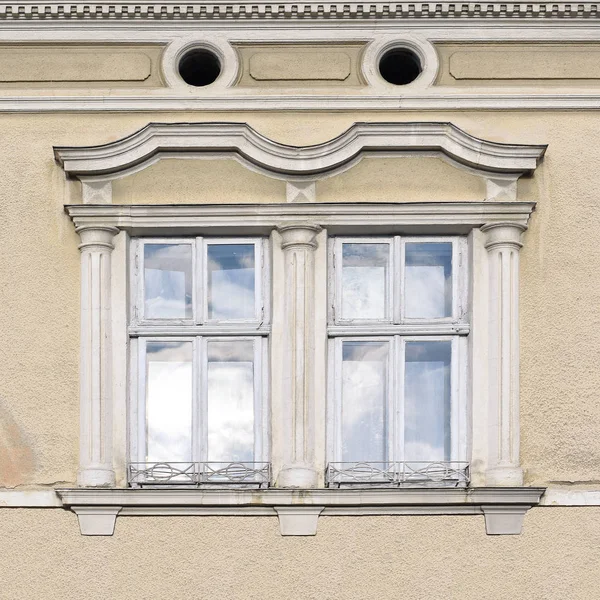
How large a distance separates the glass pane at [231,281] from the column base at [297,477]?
3.48 ft

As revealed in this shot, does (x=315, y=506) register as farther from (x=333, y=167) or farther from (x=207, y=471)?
(x=333, y=167)

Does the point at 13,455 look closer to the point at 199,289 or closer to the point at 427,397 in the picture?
the point at 199,289

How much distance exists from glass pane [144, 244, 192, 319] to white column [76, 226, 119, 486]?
0.94 feet

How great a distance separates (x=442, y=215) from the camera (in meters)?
11.1

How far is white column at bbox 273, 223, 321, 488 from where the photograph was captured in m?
10.9

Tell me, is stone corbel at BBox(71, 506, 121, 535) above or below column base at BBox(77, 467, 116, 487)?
below

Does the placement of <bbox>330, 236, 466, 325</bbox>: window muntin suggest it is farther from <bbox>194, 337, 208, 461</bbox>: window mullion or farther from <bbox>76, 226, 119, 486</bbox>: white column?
<bbox>76, 226, 119, 486</bbox>: white column

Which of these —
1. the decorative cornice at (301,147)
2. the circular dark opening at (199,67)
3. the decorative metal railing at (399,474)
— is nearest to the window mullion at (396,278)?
the decorative cornice at (301,147)

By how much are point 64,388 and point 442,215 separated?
8.87ft

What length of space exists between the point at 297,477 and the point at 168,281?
5.17ft

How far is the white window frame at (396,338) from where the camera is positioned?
36.6 ft

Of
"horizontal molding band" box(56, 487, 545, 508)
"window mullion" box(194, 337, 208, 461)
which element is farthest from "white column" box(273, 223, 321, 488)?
"window mullion" box(194, 337, 208, 461)

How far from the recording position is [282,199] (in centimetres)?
1121

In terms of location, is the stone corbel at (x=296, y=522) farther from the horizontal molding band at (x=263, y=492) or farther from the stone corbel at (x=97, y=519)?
the stone corbel at (x=97, y=519)
